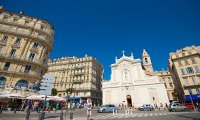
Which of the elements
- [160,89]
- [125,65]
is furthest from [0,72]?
[160,89]

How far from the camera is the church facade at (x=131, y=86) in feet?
130

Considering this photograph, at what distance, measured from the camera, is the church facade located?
39.7 m

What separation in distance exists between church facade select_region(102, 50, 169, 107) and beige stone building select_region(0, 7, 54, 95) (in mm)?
24820

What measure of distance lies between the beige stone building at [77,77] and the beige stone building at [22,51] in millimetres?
22931

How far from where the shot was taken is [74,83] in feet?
178

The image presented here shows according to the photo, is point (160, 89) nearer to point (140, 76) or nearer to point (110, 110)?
point (140, 76)

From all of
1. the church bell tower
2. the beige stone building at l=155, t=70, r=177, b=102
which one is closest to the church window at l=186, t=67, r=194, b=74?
the church bell tower

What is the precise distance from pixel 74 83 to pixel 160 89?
3350 centimetres

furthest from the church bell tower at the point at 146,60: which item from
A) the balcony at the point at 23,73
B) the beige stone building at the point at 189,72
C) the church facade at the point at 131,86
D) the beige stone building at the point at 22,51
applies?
the balcony at the point at 23,73

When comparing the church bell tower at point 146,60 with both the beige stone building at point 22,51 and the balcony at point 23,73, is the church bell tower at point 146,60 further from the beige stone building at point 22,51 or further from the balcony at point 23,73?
the balcony at point 23,73

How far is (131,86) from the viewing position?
43375 mm

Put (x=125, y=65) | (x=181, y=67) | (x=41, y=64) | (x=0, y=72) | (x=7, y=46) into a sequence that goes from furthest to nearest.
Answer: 1. (x=125, y=65)
2. (x=181, y=67)
3. (x=41, y=64)
4. (x=7, y=46)
5. (x=0, y=72)

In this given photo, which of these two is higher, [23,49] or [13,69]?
[23,49]

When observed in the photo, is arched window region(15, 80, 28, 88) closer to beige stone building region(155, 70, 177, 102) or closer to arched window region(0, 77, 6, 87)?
arched window region(0, 77, 6, 87)
